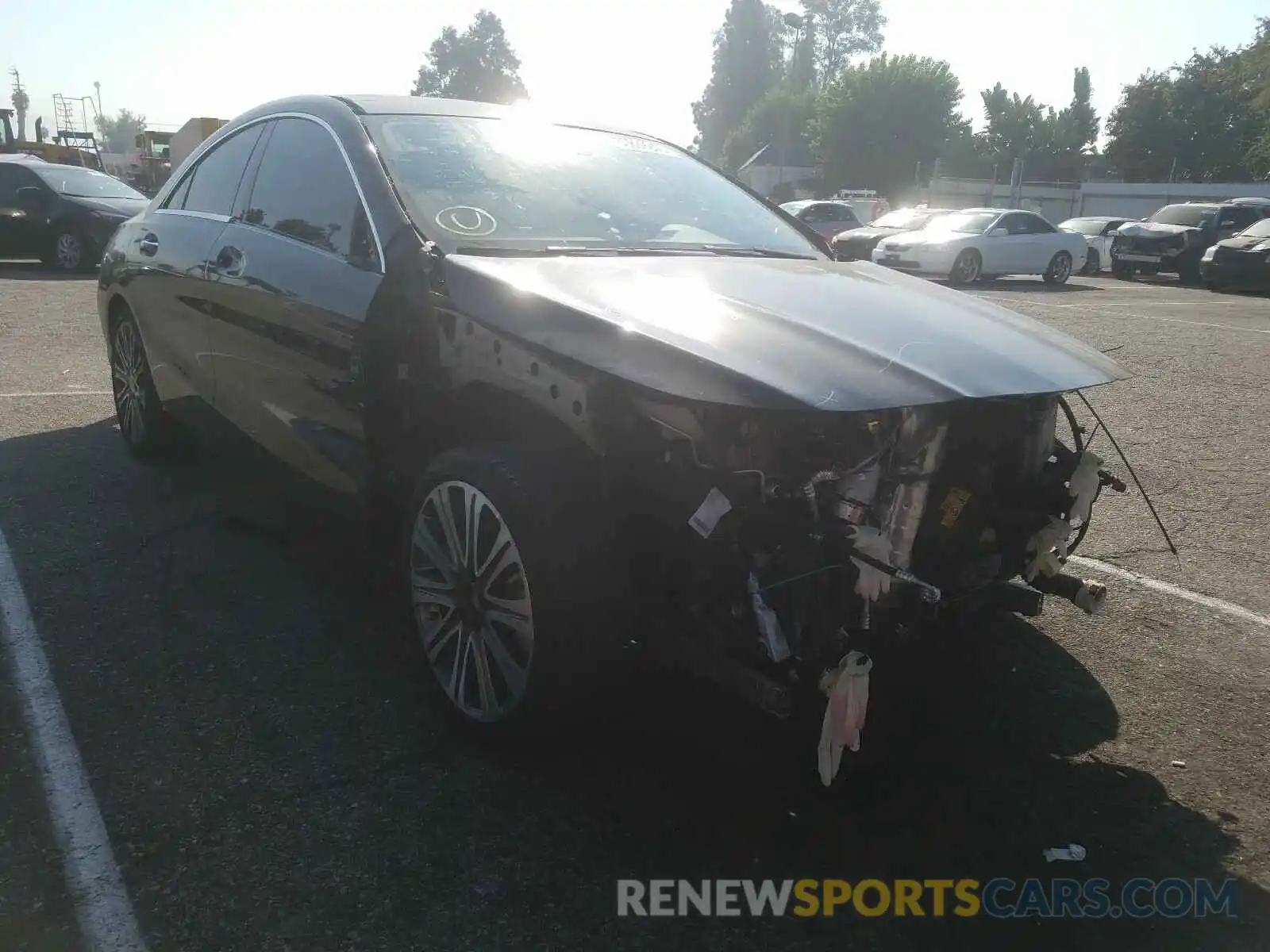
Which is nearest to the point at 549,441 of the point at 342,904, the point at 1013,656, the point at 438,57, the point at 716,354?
the point at 716,354

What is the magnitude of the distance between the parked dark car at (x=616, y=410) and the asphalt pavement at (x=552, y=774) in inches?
12.3

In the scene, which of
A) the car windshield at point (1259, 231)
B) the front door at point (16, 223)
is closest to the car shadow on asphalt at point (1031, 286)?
the car windshield at point (1259, 231)

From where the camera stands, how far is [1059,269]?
20.6 meters

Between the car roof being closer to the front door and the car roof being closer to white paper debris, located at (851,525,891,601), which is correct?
white paper debris, located at (851,525,891,601)

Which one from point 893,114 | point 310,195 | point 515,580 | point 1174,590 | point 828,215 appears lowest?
point 1174,590

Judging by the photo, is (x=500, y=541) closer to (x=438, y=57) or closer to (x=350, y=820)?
(x=350, y=820)

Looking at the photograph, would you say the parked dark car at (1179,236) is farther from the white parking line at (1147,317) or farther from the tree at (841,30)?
the tree at (841,30)

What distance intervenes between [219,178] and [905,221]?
19.0 metres

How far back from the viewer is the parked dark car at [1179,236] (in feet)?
73.3

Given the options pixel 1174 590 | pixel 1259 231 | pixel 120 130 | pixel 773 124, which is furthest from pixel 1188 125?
pixel 120 130

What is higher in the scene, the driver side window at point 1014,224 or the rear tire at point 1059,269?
the driver side window at point 1014,224

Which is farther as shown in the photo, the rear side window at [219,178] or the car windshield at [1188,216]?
the car windshield at [1188,216]

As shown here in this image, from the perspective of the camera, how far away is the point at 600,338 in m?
2.59

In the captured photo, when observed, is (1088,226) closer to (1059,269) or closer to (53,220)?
(1059,269)
